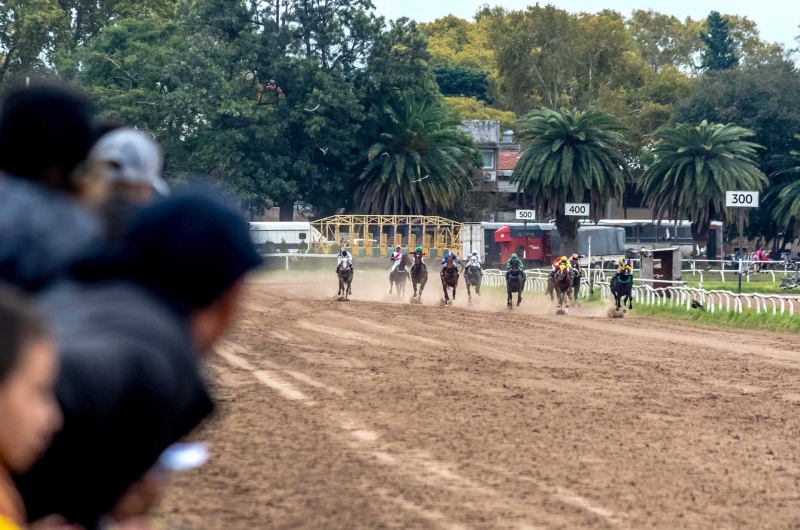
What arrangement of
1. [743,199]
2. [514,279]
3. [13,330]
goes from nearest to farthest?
[13,330], [743,199], [514,279]

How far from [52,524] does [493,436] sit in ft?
25.4

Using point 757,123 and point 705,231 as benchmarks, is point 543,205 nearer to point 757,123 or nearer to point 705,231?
point 705,231

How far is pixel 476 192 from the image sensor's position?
71.3m

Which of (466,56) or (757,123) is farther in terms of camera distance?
(466,56)

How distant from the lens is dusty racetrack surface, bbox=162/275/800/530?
7020 mm

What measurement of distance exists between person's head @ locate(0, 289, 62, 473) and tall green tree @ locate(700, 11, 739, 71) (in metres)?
105

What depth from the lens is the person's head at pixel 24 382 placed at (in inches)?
71.1

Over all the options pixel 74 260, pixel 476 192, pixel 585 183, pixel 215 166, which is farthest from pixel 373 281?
pixel 74 260

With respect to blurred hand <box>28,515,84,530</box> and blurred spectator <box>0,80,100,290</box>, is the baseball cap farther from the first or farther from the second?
blurred hand <box>28,515,84,530</box>

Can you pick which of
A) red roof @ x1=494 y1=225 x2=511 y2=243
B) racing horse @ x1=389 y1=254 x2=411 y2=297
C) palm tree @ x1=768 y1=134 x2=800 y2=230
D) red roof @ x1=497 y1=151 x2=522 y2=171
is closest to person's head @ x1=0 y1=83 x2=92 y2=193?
racing horse @ x1=389 y1=254 x2=411 y2=297

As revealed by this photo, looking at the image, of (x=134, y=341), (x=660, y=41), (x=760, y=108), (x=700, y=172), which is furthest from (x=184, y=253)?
(x=660, y=41)

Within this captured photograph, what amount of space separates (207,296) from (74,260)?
28cm

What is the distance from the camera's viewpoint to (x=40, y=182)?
3.09 metres

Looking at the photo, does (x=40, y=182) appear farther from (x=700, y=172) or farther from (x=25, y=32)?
(x=25, y=32)
